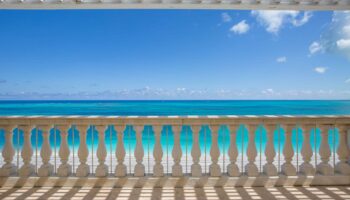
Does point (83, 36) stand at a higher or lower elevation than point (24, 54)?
higher

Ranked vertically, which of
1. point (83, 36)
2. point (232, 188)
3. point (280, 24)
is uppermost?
point (280, 24)

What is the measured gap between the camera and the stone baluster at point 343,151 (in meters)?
3.30

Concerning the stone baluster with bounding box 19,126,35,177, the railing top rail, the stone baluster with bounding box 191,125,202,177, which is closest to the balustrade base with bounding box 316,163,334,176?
the railing top rail

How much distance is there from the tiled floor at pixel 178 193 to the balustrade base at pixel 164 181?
0.20 ft

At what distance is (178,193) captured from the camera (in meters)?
3.08

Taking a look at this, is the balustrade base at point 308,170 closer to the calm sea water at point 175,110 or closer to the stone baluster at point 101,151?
the stone baluster at point 101,151

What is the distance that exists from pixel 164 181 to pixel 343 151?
235 cm

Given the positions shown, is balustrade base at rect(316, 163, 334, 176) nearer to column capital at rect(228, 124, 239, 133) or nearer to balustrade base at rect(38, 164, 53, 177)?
column capital at rect(228, 124, 239, 133)

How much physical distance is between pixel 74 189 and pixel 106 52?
1503 inches

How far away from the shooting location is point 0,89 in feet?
143

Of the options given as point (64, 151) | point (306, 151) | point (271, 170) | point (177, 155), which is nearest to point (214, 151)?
point (177, 155)

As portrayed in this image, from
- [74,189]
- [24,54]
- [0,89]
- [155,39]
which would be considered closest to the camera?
[74,189]

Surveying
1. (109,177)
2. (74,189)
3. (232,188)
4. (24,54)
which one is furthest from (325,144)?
(24,54)

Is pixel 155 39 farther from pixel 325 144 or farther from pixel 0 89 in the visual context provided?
pixel 325 144
